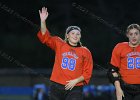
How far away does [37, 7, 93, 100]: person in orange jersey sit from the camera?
7.25 metres

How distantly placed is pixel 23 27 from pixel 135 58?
49.6 ft

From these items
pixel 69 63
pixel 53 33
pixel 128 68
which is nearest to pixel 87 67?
pixel 69 63

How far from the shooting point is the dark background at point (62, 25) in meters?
17.3

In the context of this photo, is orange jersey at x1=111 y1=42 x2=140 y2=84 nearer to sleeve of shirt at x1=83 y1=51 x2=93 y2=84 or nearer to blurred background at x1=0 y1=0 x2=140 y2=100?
sleeve of shirt at x1=83 y1=51 x2=93 y2=84

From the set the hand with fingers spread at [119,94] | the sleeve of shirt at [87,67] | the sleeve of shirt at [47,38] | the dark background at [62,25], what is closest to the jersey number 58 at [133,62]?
the hand with fingers spread at [119,94]

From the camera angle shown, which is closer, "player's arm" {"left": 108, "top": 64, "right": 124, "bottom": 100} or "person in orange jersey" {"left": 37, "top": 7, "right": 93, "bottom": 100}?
"player's arm" {"left": 108, "top": 64, "right": 124, "bottom": 100}

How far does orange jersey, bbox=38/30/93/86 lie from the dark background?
8.13 m

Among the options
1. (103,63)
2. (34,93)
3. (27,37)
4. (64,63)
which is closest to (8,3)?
(27,37)

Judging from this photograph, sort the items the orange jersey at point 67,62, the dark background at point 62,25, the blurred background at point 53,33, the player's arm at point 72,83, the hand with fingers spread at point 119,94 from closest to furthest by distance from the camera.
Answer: the hand with fingers spread at point 119,94, the player's arm at point 72,83, the orange jersey at point 67,62, the blurred background at point 53,33, the dark background at point 62,25

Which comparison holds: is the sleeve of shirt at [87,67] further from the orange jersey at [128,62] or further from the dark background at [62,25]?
the dark background at [62,25]

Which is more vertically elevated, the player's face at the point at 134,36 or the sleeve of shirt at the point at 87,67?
the player's face at the point at 134,36

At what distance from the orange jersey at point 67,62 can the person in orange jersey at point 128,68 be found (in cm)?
39

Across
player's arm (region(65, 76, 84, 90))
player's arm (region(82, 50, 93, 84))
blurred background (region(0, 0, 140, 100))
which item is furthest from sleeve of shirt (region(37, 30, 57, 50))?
blurred background (region(0, 0, 140, 100))

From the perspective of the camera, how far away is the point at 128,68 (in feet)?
23.7
